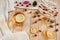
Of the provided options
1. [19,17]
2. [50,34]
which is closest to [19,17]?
[19,17]

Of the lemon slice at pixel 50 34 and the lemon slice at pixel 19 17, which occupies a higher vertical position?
the lemon slice at pixel 19 17

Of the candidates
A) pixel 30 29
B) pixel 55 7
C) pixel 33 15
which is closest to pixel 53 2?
pixel 55 7

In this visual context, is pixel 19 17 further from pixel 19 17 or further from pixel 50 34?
pixel 50 34

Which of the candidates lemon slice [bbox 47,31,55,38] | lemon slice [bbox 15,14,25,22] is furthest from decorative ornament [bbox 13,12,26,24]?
lemon slice [bbox 47,31,55,38]

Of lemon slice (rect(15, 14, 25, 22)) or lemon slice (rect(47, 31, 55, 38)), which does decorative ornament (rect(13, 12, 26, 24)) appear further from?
lemon slice (rect(47, 31, 55, 38))

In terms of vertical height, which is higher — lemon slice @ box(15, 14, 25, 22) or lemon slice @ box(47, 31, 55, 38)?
lemon slice @ box(15, 14, 25, 22)

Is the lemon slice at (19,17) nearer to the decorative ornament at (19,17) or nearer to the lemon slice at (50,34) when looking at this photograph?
the decorative ornament at (19,17)

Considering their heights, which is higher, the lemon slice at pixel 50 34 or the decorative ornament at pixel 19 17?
the decorative ornament at pixel 19 17

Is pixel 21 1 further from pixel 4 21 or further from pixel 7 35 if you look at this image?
pixel 7 35

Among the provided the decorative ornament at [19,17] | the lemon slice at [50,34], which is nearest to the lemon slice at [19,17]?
the decorative ornament at [19,17]

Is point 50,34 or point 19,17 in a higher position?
point 19,17

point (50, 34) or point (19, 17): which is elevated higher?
point (19, 17)
